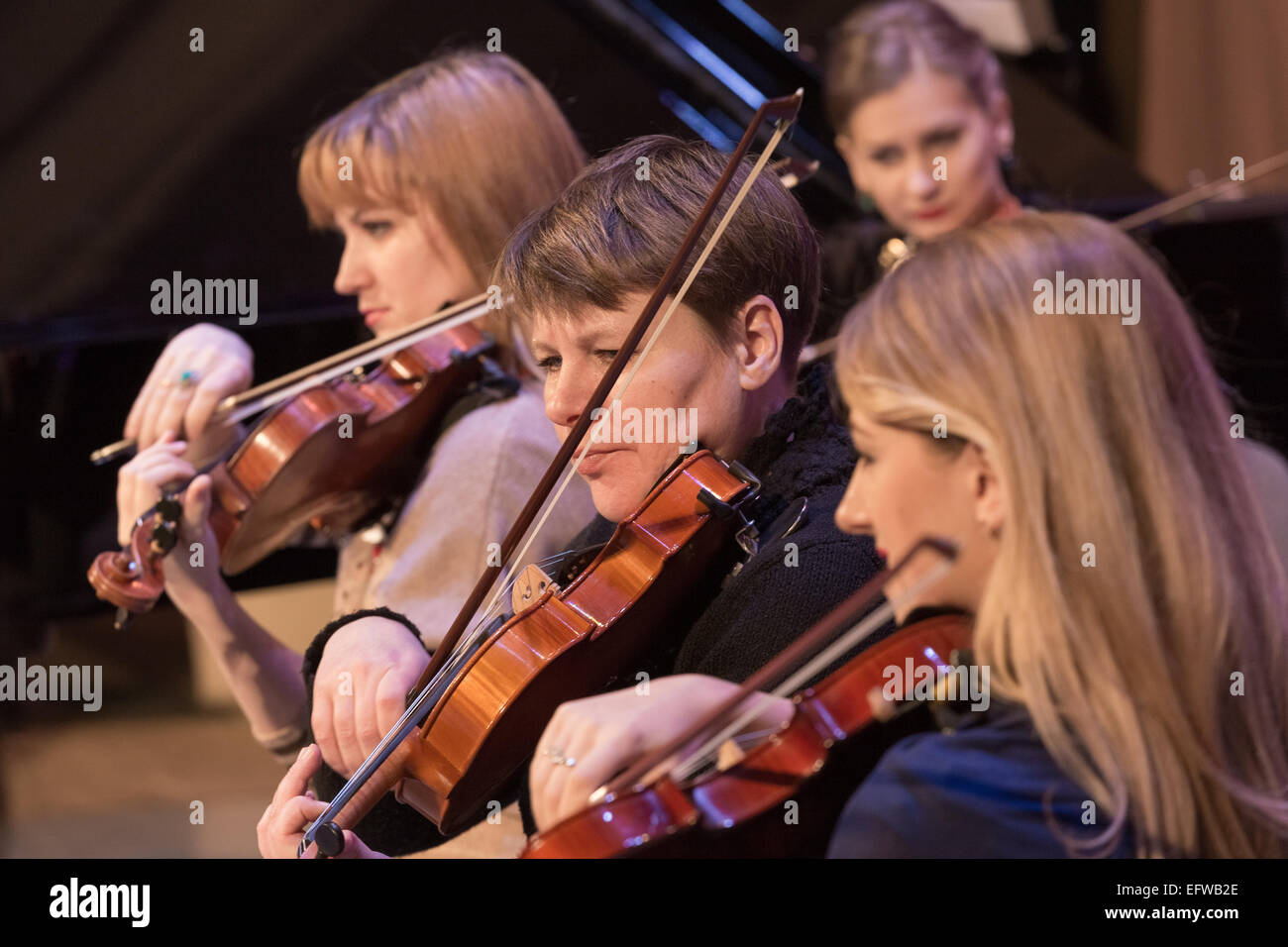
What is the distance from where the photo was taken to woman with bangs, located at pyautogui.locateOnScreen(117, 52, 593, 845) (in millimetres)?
1768

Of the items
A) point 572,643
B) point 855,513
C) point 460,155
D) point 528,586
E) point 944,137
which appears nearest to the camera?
point 855,513

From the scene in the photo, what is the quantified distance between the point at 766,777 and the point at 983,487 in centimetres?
28

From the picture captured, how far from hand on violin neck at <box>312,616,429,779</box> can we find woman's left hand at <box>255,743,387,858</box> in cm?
8

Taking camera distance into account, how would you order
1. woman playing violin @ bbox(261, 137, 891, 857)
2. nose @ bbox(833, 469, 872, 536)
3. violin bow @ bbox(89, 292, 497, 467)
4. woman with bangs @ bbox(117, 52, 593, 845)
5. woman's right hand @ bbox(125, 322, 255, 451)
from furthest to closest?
woman's right hand @ bbox(125, 322, 255, 451) < violin bow @ bbox(89, 292, 497, 467) < woman with bangs @ bbox(117, 52, 593, 845) < woman playing violin @ bbox(261, 137, 891, 857) < nose @ bbox(833, 469, 872, 536)

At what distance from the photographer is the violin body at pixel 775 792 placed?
1.00 metres

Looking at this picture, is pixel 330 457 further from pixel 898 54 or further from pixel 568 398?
pixel 898 54

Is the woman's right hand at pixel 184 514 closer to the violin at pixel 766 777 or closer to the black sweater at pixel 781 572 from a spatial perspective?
the black sweater at pixel 781 572

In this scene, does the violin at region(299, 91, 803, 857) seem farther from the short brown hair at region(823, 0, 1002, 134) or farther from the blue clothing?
the short brown hair at region(823, 0, 1002, 134)

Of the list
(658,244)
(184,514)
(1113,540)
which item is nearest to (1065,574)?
(1113,540)

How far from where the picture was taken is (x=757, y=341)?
1.43 m

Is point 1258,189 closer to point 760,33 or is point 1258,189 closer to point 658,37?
point 760,33

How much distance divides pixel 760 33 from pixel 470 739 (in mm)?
1962

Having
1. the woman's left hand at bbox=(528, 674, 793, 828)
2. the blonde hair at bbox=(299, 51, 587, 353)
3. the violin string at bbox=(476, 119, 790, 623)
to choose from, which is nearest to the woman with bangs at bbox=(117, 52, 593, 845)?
the blonde hair at bbox=(299, 51, 587, 353)
